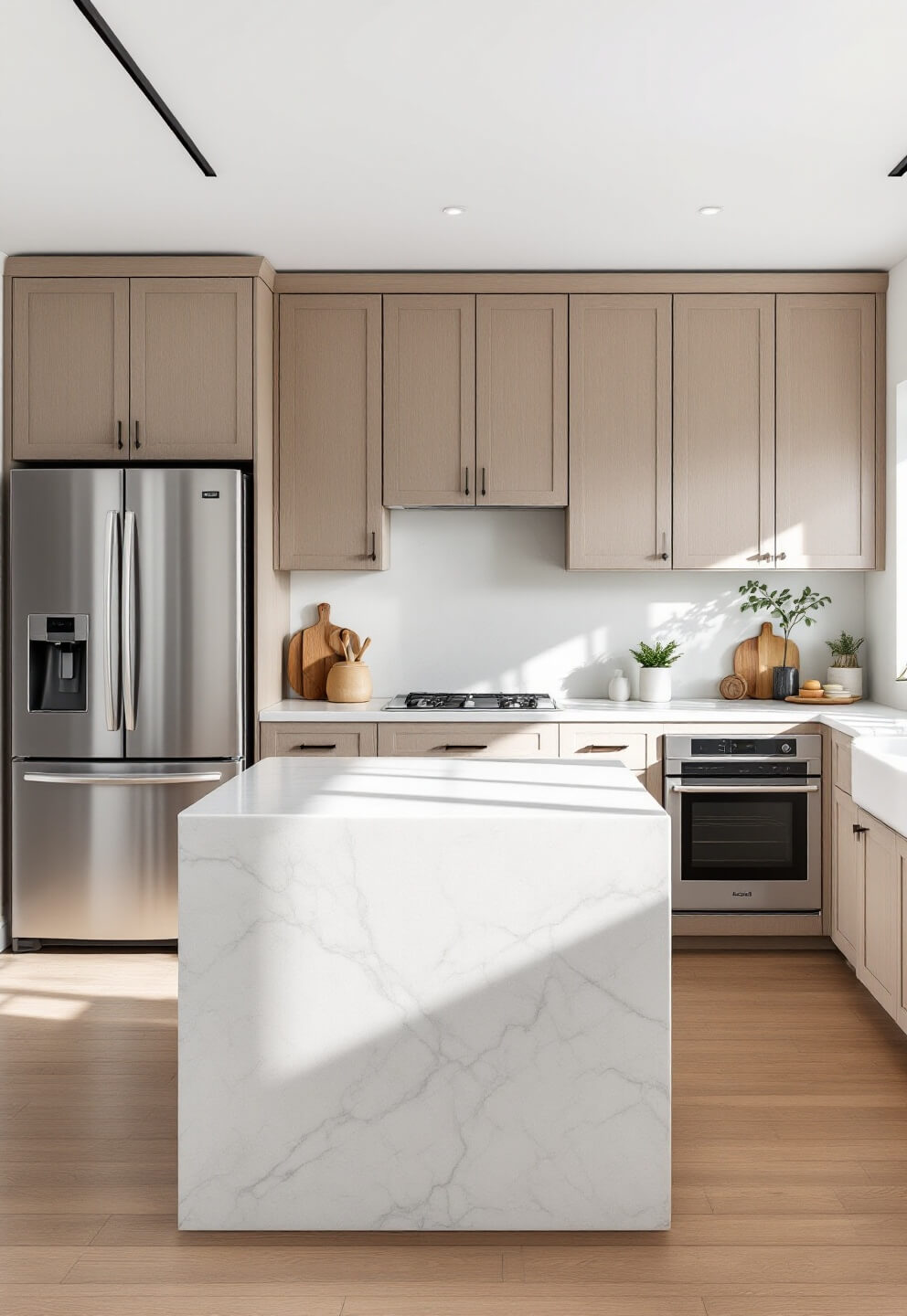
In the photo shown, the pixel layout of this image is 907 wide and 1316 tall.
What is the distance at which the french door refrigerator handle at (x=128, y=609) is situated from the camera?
4051 mm

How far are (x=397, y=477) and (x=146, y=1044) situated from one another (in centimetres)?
233

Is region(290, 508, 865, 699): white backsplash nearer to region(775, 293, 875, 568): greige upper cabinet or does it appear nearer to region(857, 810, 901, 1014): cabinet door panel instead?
region(775, 293, 875, 568): greige upper cabinet

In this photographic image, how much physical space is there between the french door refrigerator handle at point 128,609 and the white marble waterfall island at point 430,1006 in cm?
197

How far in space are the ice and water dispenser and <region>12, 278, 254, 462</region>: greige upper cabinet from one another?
0.66 meters

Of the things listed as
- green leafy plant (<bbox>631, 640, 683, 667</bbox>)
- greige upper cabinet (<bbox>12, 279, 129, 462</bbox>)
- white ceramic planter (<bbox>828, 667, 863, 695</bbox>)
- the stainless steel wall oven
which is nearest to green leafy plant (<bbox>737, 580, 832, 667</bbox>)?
white ceramic planter (<bbox>828, 667, 863, 695</bbox>)

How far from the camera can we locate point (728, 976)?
3.95m

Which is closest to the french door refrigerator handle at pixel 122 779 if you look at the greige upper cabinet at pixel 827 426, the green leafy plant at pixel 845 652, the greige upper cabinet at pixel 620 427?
the greige upper cabinet at pixel 620 427

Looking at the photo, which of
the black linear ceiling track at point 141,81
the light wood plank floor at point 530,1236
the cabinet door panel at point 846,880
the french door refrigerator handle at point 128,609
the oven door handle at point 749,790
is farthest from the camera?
the oven door handle at point 749,790

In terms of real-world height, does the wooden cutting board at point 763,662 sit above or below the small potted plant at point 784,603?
below

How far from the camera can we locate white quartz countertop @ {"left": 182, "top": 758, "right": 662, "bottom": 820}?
226 centimetres

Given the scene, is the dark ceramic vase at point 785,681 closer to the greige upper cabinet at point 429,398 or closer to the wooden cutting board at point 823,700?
the wooden cutting board at point 823,700

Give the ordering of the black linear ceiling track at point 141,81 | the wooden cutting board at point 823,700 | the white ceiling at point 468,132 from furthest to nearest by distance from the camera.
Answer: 1. the wooden cutting board at point 823,700
2. the white ceiling at point 468,132
3. the black linear ceiling track at point 141,81

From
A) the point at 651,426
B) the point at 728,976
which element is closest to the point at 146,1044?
the point at 728,976

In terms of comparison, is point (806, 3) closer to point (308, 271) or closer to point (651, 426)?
point (651, 426)
